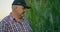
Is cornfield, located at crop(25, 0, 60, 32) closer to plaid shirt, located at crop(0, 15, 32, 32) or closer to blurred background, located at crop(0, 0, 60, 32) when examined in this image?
blurred background, located at crop(0, 0, 60, 32)

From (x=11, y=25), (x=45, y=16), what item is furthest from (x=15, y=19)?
(x=45, y=16)

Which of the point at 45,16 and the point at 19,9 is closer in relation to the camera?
the point at 19,9

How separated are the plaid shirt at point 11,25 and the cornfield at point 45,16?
2.19ft

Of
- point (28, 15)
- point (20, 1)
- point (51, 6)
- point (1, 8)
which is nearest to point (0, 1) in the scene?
point (1, 8)

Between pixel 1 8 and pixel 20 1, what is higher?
pixel 20 1

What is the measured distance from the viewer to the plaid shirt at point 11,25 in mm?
2457

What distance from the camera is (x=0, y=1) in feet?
14.4

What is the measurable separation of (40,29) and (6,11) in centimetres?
133

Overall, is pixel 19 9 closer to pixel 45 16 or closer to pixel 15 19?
pixel 15 19

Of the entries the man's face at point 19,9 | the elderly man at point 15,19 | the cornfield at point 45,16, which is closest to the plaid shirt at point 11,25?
the elderly man at point 15,19

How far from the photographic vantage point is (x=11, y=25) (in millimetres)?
2500

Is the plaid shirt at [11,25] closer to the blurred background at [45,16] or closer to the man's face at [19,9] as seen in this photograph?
the man's face at [19,9]

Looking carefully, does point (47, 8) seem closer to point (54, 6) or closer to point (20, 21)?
point (54, 6)

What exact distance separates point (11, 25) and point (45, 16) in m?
0.97
